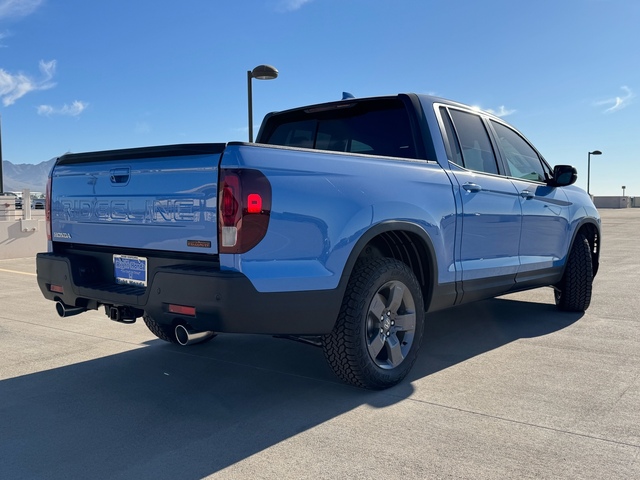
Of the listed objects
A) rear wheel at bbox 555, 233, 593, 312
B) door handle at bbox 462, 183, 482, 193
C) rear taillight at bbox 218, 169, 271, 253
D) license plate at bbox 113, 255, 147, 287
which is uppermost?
door handle at bbox 462, 183, 482, 193

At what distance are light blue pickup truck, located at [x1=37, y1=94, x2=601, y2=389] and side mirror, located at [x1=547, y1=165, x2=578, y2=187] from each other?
0.69 meters

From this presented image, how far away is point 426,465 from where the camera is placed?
2.65 metres

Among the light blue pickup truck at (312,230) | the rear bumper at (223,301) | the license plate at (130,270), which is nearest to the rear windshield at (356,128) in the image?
the light blue pickup truck at (312,230)

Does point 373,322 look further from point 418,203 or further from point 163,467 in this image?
point 163,467

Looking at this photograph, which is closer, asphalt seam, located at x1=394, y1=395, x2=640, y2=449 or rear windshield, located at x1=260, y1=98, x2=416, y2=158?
asphalt seam, located at x1=394, y1=395, x2=640, y2=449

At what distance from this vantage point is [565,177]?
5.62 metres

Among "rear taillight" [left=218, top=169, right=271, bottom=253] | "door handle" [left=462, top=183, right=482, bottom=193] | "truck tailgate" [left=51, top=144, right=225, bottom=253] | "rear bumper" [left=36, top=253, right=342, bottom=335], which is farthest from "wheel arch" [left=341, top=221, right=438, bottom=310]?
"truck tailgate" [left=51, top=144, right=225, bottom=253]

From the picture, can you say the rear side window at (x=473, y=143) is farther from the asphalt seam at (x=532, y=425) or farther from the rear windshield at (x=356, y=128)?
the asphalt seam at (x=532, y=425)

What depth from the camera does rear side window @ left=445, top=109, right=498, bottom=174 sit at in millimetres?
4629

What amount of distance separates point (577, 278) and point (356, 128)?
118 inches

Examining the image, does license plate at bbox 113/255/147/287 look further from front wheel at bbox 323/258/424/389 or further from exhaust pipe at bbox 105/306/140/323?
front wheel at bbox 323/258/424/389

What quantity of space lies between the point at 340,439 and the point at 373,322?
3.06 feet

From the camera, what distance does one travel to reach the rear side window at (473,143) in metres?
4.63

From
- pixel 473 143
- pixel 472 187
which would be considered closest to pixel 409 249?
pixel 472 187
